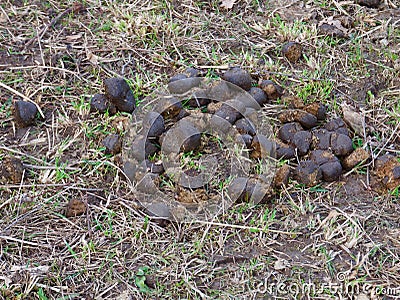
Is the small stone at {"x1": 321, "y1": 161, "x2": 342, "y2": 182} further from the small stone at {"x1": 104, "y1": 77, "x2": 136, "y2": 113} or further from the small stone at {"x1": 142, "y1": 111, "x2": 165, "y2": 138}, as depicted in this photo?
the small stone at {"x1": 104, "y1": 77, "x2": 136, "y2": 113}

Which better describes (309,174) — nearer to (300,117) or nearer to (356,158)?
(356,158)

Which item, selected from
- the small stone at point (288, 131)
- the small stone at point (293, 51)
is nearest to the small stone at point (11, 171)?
the small stone at point (288, 131)

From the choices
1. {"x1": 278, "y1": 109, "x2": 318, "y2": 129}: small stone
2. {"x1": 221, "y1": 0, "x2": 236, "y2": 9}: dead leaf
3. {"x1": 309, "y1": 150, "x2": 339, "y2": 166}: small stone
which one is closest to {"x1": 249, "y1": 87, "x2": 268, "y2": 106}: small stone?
{"x1": 278, "y1": 109, "x2": 318, "y2": 129}: small stone

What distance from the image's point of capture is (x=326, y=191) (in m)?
2.93

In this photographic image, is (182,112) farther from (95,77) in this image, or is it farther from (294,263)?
(294,263)

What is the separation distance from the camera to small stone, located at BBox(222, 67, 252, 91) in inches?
133

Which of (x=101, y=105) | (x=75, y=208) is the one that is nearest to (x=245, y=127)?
(x=101, y=105)

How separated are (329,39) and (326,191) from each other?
139 cm

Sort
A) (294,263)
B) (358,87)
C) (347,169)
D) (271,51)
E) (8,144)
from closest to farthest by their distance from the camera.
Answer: (294,263) < (347,169) < (8,144) < (358,87) < (271,51)

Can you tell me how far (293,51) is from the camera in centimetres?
371

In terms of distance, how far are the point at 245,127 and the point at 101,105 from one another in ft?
3.00

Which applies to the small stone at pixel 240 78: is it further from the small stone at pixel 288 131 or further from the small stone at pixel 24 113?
the small stone at pixel 24 113

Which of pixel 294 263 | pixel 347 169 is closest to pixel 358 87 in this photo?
pixel 347 169

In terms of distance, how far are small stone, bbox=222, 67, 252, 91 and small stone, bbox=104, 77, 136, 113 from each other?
2.02 feet
